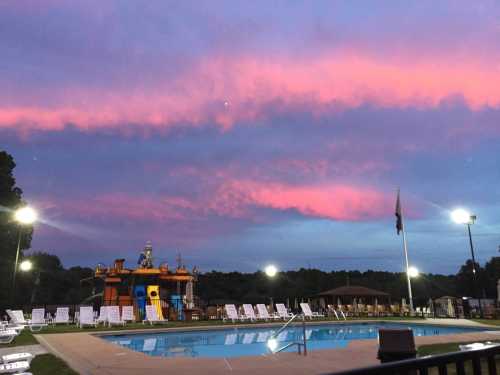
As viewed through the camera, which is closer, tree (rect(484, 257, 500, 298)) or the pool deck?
the pool deck

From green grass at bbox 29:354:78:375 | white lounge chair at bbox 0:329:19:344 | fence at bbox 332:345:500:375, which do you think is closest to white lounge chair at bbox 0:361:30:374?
green grass at bbox 29:354:78:375

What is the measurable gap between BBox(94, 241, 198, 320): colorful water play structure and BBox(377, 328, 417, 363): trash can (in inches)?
716

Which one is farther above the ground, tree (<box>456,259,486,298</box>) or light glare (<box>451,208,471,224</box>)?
light glare (<box>451,208,471,224</box>)

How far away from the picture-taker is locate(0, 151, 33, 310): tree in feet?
91.5

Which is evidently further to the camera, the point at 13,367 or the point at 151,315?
the point at 151,315

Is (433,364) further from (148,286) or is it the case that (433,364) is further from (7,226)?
(7,226)

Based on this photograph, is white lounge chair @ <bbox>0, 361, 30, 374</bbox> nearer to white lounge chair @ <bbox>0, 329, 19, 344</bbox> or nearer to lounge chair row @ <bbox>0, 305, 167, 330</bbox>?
white lounge chair @ <bbox>0, 329, 19, 344</bbox>

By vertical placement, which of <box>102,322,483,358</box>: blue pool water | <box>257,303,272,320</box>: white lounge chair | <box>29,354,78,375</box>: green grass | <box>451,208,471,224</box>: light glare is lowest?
<box>102,322,483,358</box>: blue pool water

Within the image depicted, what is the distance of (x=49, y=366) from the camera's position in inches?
293

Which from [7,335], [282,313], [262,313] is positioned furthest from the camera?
[282,313]

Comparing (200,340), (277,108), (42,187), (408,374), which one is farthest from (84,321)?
(42,187)

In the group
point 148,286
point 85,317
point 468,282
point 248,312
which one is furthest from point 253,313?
point 468,282

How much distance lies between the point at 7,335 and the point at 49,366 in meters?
4.70

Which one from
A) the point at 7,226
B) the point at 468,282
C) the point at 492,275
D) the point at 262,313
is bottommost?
the point at 262,313
